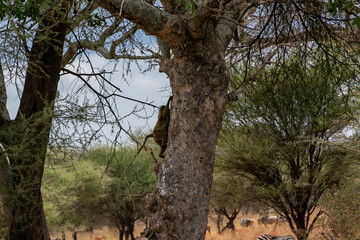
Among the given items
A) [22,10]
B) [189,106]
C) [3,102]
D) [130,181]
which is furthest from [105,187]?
[189,106]

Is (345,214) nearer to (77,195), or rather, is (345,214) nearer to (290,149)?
(290,149)

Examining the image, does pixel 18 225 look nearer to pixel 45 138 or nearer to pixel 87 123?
pixel 45 138

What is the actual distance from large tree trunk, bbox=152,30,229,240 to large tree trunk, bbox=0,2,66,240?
2.60m

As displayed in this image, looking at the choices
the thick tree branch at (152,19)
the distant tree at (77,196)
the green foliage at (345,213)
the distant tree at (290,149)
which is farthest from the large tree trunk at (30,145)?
the distant tree at (77,196)

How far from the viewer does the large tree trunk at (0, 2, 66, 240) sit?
222 inches

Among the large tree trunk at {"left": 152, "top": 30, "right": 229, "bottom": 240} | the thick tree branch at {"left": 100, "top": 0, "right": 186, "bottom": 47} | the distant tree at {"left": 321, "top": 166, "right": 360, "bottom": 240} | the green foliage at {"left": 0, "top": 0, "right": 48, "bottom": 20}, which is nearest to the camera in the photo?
the large tree trunk at {"left": 152, "top": 30, "right": 229, "bottom": 240}

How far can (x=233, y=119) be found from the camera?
504 inches

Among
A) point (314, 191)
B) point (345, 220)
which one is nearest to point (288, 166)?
point (314, 191)

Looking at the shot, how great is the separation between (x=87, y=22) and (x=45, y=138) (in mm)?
1669

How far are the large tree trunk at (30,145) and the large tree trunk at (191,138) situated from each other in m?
2.60

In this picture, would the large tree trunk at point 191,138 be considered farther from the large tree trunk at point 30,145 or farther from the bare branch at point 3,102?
the bare branch at point 3,102

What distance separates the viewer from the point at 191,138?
3.35m

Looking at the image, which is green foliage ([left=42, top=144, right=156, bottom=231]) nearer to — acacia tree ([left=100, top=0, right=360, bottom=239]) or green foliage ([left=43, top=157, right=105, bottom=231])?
green foliage ([left=43, top=157, right=105, bottom=231])

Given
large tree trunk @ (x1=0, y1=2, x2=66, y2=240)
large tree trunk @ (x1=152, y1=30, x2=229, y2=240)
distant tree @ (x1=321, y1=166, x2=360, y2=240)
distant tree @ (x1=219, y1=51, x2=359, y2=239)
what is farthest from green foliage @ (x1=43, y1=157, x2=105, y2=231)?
large tree trunk @ (x1=152, y1=30, x2=229, y2=240)
